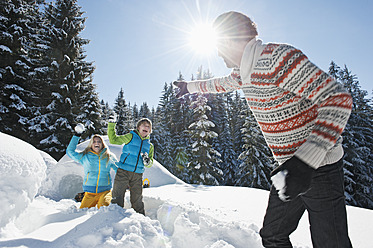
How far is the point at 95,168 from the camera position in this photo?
437 cm

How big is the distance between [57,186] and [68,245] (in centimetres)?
424

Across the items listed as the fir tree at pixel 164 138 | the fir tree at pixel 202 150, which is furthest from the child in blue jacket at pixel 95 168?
the fir tree at pixel 164 138

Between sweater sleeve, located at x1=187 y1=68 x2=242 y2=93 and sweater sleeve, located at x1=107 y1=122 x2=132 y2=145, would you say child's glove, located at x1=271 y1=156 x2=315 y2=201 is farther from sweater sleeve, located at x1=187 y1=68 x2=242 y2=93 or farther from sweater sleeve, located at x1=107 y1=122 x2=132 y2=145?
sweater sleeve, located at x1=107 y1=122 x2=132 y2=145

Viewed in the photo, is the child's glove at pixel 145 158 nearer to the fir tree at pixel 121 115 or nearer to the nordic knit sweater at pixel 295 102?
the nordic knit sweater at pixel 295 102

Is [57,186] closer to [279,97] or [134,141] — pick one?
[134,141]

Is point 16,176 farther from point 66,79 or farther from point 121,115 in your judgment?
point 121,115

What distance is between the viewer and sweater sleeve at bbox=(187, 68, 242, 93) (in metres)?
1.95

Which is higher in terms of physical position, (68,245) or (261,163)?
(261,163)

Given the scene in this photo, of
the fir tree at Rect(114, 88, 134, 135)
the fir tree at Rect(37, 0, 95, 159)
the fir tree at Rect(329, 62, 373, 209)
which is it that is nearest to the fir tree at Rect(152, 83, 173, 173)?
the fir tree at Rect(114, 88, 134, 135)

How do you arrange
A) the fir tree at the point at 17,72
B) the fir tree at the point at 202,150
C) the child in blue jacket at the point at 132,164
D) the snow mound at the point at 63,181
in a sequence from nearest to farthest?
the child in blue jacket at the point at 132,164 < the snow mound at the point at 63,181 < the fir tree at the point at 17,72 < the fir tree at the point at 202,150

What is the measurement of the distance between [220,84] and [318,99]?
47.1 inches

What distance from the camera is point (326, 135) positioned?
3.20 feet

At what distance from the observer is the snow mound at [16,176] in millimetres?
2244

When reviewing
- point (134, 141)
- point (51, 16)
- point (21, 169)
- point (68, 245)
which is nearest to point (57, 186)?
point (134, 141)
